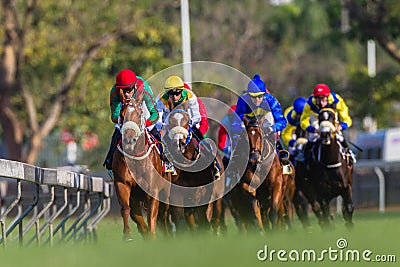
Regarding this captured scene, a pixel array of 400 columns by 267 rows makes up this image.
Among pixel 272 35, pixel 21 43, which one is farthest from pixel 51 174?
pixel 272 35

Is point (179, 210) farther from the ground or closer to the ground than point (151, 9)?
closer to the ground

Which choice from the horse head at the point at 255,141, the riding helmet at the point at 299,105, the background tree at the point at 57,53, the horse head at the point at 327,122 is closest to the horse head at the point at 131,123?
the horse head at the point at 255,141

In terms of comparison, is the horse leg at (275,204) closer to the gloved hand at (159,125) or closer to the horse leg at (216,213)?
the horse leg at (216,213)

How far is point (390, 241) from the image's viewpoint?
1116 cm

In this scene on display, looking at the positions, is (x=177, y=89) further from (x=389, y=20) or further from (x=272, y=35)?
(x=272, y=35)

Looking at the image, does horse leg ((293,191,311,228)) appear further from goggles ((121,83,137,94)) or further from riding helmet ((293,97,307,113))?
goggles ((121,83,137,94))

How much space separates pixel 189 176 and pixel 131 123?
2.09 metres

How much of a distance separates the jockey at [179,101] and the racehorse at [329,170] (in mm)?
2134

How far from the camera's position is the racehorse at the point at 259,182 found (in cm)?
1519

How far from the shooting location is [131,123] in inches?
512

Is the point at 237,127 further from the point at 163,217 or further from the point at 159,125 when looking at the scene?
the point at 163,217

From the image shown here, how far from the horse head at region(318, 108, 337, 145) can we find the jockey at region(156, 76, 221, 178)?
1918 mm

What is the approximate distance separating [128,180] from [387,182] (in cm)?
1989

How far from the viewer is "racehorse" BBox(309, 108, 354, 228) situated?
16.9 metres
